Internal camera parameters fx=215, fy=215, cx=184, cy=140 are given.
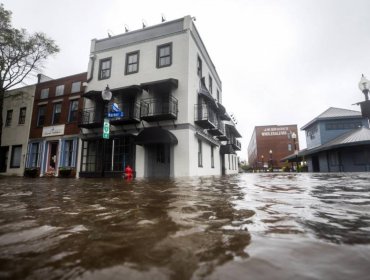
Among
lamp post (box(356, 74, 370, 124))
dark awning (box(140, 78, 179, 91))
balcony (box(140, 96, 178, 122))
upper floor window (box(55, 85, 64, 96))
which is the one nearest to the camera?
lamp post (box(356, 74, 370, 124))

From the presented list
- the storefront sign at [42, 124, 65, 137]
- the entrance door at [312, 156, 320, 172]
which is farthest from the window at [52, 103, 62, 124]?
the entrance door at [312, 156, 320, 172]

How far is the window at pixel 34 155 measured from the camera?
57.5 feet

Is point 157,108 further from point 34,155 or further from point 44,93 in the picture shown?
point 34,155

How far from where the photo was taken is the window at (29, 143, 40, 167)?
57.5ft

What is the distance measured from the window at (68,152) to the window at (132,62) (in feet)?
23.0

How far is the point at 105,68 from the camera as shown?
16.6m

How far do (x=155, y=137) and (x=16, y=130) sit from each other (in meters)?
15.0

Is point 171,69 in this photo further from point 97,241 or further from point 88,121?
point 97,241

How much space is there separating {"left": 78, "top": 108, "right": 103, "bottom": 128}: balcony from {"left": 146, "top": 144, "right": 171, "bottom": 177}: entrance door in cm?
416

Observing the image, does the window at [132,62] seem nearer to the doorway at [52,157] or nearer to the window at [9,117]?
the doorway at [52,157]

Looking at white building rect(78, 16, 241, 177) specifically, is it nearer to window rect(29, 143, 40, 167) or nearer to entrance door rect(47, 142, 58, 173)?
entrance door rect(47, 142, 58, 173)

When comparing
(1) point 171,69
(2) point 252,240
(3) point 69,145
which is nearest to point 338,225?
(2) point 252,240

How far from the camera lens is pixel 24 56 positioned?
17.5m

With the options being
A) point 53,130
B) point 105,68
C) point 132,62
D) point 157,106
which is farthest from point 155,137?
point 53,130
